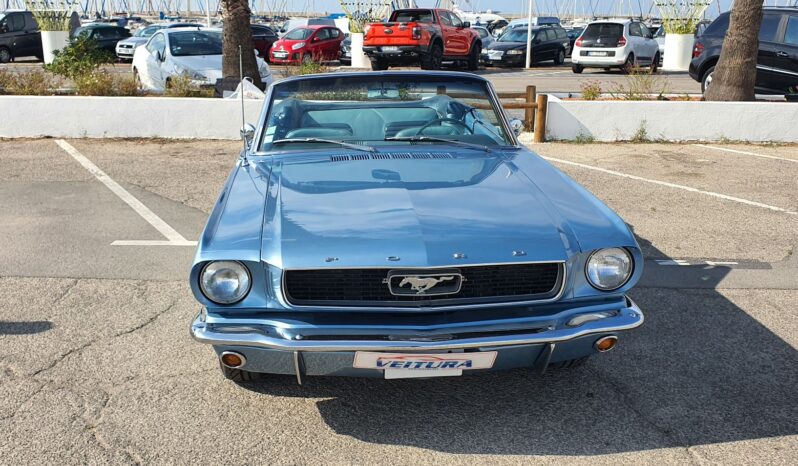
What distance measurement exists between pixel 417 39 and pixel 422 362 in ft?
60.2

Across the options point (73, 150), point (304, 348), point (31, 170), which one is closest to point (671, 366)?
point (304, 348)

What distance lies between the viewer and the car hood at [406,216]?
3332 millimetres

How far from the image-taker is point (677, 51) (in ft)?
80.2

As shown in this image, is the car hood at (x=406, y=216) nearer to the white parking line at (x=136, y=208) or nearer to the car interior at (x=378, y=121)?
the car interior at (x=378, y=121)

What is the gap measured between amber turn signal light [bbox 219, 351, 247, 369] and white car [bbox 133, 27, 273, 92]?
1079 centimetres

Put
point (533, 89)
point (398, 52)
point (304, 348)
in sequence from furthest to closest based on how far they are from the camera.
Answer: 1. point (398, 52)
2. point (533, 89)
3. point (304, 348)

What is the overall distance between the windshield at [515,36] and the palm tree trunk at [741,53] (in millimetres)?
14532

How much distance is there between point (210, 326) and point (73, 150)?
27.4 feet

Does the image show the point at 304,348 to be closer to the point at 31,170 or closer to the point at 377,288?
the point at 377,288

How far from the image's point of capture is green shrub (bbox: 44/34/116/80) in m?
13.2

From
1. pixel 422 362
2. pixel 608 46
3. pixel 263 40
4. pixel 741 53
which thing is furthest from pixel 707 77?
pixel 263 40

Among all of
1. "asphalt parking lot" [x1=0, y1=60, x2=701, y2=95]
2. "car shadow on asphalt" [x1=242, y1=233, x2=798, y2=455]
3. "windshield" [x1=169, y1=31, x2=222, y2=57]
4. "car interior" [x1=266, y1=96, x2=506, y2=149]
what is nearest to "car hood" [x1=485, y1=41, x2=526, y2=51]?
"asphalt parking lot" [x1=0, y1=60, x2=701, y2=95]

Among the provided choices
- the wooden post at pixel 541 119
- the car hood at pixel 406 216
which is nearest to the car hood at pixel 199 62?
the wooden post at pixel 541 119

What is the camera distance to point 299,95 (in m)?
5.12
